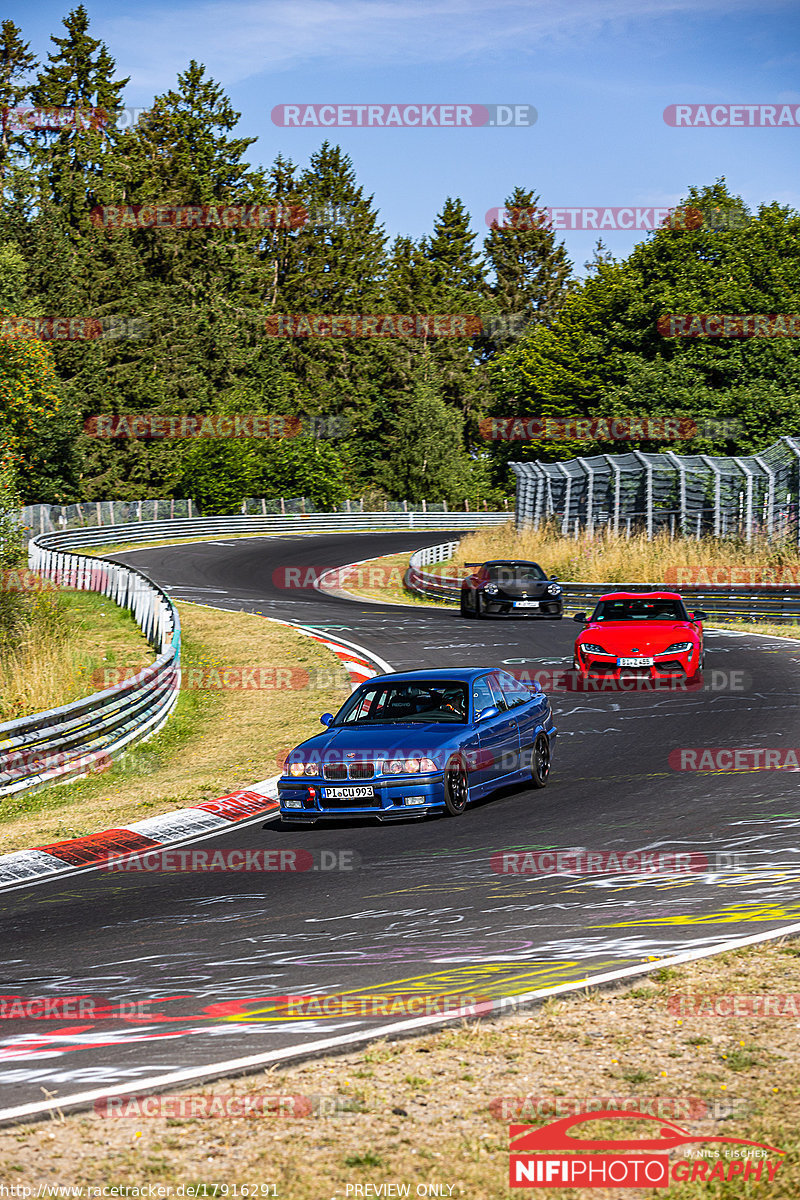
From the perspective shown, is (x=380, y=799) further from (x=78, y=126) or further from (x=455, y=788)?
(x=78, y=126)

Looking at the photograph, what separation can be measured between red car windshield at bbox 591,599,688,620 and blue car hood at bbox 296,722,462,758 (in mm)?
8552

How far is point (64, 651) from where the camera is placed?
21281 mm

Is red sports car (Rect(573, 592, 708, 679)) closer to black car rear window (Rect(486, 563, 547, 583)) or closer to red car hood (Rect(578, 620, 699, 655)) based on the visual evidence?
red car hood (Rect(578, 620, 699, 655))

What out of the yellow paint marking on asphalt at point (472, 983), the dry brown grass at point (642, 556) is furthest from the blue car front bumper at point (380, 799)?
the dry brown grass at point (642, 556)

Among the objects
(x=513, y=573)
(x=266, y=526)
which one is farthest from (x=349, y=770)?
(x=266, y=526)

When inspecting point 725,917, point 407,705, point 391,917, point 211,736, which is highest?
point 407,705

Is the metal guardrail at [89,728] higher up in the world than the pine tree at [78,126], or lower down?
lower down

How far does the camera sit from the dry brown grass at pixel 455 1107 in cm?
449

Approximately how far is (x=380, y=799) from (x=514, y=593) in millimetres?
19298

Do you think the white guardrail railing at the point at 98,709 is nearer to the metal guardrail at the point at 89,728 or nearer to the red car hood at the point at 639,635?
the metal guardrail at the point at 89,728

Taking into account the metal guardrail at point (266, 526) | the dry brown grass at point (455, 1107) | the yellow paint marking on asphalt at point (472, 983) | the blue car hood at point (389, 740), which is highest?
the metal guardrail at point (266, 526)

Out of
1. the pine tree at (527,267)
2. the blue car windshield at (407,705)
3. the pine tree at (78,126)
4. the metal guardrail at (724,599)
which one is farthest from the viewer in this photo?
the pine tree at (527,267)

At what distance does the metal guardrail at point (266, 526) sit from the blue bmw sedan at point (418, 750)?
35.9m

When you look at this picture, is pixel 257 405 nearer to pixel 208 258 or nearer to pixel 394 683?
pixel 208 258
